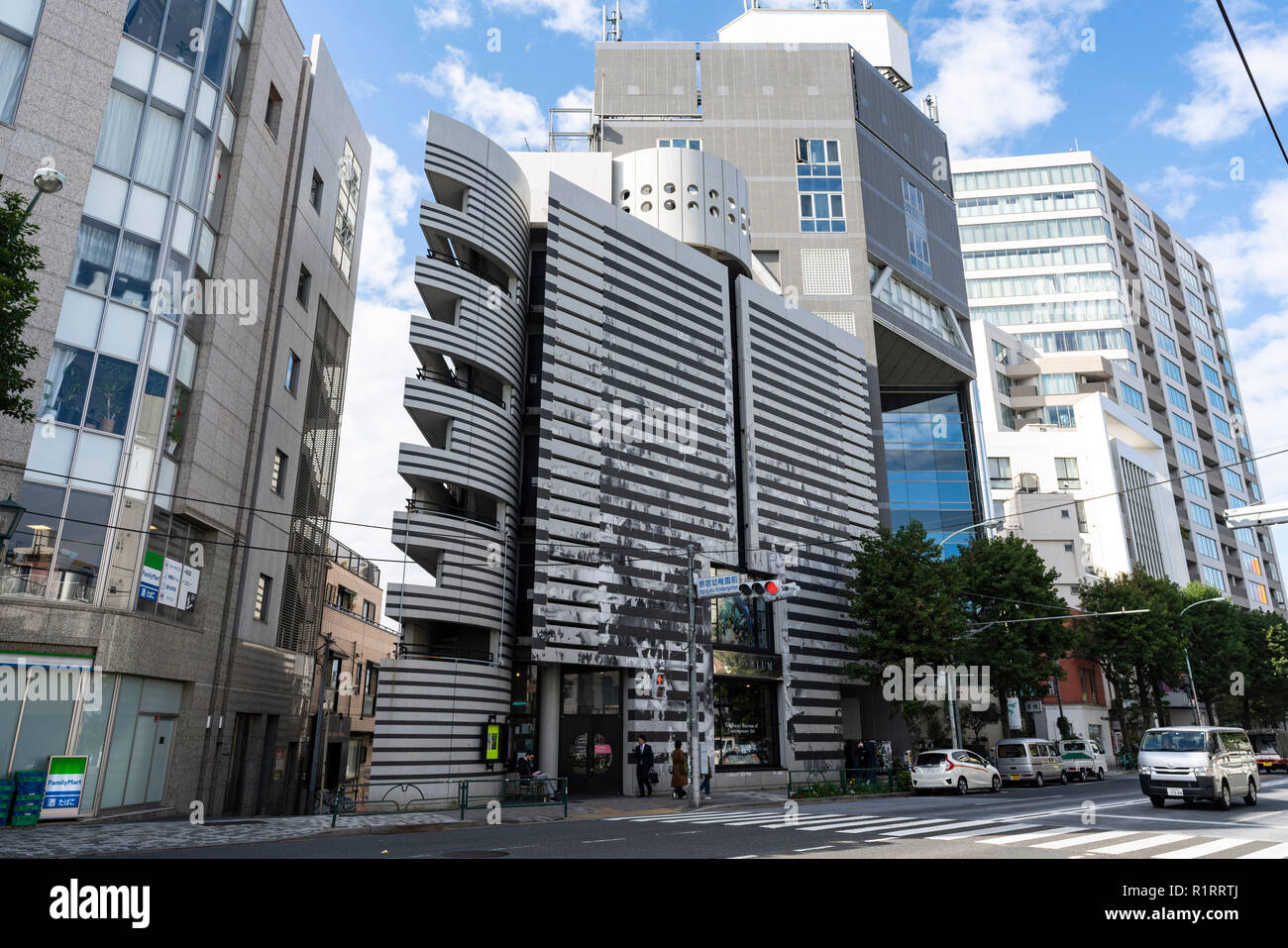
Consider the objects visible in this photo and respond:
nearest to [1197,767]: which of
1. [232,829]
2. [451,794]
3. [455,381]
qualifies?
[451,794]

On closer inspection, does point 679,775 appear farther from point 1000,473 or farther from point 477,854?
point 1000,473

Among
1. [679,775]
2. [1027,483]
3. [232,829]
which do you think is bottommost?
[232,829]

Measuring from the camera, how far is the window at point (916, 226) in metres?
59.4

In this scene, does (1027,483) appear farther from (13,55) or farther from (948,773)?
(13,55)

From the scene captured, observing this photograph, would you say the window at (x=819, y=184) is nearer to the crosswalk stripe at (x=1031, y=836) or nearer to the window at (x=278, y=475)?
the window at (x=278, y=475)

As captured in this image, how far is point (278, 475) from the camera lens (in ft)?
113

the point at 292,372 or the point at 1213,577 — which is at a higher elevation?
the point at 1213,577

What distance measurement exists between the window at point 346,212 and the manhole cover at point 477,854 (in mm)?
34353

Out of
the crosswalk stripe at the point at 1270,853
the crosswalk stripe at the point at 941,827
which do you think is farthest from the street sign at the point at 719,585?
the crosswalk stripe at the point at 1270,853

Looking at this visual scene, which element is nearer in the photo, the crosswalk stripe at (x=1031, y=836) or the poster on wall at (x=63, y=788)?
the crosswalk stripe at (x=1031, y=836)

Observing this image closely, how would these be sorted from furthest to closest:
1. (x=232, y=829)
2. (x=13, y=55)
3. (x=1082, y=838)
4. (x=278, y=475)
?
(x=278, y=475)
(x=13, y=55)
(x=232, y=829)
(x=1082, y=838)

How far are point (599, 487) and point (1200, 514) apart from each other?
9276 cm

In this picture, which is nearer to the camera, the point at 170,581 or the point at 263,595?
the point at 170,581

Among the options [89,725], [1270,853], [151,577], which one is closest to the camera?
[1270,853]
